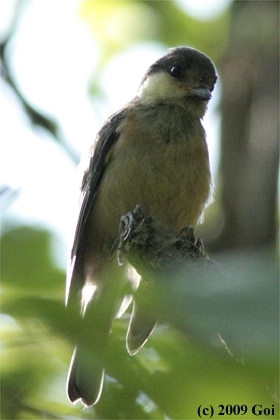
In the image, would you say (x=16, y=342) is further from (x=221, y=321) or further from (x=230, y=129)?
(x=230, y=129)

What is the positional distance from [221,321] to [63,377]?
A: 93 centimetres

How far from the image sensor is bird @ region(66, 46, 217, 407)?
5.59 meters

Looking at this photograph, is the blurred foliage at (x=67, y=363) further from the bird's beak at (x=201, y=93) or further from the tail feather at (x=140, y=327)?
the bird's beak at (x=201, y=93)

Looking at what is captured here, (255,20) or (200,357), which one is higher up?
(255,20)

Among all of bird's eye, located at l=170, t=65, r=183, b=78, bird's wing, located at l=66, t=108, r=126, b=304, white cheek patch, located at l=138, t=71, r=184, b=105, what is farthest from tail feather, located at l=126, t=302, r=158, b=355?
bird's eye, located at l=170, t=65, r=183, b=78

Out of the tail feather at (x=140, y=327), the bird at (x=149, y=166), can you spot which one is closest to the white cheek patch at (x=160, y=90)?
the bird at (x=149, y=166)

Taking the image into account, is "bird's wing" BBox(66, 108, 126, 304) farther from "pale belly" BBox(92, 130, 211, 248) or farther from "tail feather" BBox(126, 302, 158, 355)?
"tail feather" BBox(126, 302, 158, 355)

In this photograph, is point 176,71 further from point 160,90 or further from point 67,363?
point 67,363

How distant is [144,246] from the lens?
348 cm

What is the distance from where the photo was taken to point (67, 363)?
1990 mm

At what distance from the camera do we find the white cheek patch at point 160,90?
6.14m

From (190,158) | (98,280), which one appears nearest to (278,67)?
(190,158)

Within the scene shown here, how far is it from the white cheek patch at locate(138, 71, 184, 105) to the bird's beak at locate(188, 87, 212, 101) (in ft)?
0.31

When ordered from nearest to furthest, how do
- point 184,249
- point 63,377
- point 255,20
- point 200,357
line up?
point 200,357 < point 63,377 < point 184,249 < point 255,20
